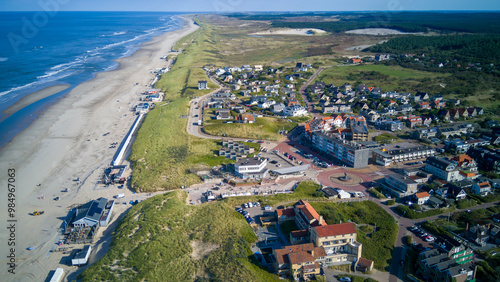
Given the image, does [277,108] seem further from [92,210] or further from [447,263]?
[447,263]

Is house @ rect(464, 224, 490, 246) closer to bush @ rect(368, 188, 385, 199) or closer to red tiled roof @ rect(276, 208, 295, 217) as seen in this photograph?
bush @ rect(368, 188, 385, 199)

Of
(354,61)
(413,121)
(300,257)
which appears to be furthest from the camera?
(354,61)

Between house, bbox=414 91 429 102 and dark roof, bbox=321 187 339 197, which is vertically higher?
house, bbox=414 91 429 102

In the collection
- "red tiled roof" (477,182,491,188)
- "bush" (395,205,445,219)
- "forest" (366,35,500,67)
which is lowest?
"bush" (395,205,445,219)

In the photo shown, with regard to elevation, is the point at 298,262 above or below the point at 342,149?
below

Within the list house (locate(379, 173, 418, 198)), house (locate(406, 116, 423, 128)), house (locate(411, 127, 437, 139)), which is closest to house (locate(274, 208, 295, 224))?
house (locate(379, 173, 418, 198))

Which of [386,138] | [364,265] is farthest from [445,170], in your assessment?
[364,265]

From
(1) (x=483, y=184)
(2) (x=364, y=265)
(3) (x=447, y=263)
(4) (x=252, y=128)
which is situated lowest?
(2) (x=364, y=265)
